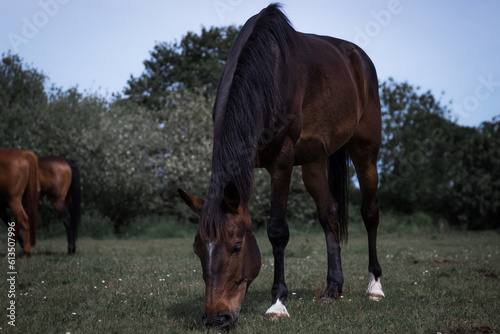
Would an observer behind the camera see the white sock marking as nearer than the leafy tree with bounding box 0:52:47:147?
Yes

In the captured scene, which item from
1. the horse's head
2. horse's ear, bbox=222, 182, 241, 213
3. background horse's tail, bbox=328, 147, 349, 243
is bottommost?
the horse's head

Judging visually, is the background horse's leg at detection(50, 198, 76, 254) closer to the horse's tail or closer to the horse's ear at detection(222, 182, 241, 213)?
the horse's tail

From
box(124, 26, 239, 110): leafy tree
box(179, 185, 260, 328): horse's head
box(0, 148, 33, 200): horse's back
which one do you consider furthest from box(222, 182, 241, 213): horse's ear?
box(124, 26, 239, 110): leafy tree

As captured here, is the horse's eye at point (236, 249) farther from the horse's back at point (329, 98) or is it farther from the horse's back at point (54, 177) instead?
the horse's back at point (54, 177)

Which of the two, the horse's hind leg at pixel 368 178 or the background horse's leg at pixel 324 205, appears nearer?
the background horse's leg at pixel 324 205

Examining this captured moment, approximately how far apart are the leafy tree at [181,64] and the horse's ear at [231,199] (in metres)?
22.8

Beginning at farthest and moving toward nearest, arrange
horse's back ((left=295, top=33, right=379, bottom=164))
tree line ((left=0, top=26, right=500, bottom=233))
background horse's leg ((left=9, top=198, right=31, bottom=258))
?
tree line ((left=0, top=26, right=500, bottom=233)), background horse's leg ((left=9, top=198, right=31, bottom=258)), horse's back ((left=295, top=33, right=379, bottom=164))

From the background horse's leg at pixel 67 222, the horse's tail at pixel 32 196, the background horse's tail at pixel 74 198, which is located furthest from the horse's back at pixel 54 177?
the horse's tail at pixel 32 196

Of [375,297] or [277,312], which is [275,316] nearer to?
[277,312]

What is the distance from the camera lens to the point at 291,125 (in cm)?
372

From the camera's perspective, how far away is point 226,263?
9.71ft

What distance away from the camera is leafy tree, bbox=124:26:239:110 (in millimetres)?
25547

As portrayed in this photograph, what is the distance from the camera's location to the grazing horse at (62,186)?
9.89 metres

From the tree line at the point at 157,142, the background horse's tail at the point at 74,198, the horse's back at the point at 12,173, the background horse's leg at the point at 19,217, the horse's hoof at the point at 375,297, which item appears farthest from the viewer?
the tree line at the point at 157,142
